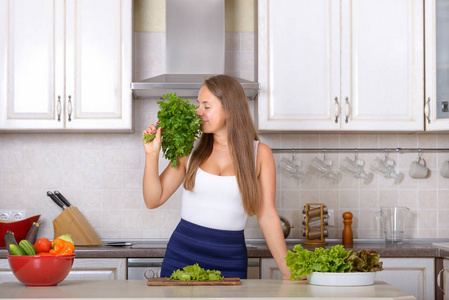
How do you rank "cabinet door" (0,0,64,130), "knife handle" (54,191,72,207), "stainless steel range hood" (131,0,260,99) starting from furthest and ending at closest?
1. "knife handle" (54,191,72,207)
2. "stainless steel range hood" (131,0,260,99)
3. "cabinet door" (0,0,64,130)

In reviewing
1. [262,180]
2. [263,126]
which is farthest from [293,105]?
[262,180]

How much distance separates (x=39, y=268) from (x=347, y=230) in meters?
2.12

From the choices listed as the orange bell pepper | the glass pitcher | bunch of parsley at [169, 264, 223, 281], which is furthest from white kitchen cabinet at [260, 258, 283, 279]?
the orange bell pepper

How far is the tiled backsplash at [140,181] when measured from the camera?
373cm

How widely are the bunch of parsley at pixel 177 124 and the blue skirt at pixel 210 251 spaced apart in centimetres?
38

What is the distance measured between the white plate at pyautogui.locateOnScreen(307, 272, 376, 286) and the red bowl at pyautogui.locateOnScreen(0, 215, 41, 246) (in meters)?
2.09

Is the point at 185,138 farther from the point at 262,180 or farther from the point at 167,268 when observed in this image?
the point at 167,268

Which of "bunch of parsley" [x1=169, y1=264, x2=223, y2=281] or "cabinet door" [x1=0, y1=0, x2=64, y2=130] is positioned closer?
"bunch of parsley" [x1=169, y1=264, x2=223, y2=281]

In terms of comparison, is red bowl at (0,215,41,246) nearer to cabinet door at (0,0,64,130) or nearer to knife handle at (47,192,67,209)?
knife handle at (47,192,67,209)

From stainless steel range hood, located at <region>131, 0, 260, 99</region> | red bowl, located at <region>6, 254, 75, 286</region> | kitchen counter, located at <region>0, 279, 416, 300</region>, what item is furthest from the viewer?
stainless steel range hood, located at <region>131, 0, 260, 99</region>

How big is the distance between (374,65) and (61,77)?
1867mm

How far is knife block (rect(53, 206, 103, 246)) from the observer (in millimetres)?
3408

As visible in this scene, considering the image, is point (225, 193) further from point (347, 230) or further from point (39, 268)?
point (347, 230)

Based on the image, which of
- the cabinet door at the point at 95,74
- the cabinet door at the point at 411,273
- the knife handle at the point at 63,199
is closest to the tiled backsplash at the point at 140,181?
the knife handle at the point at 63,199
